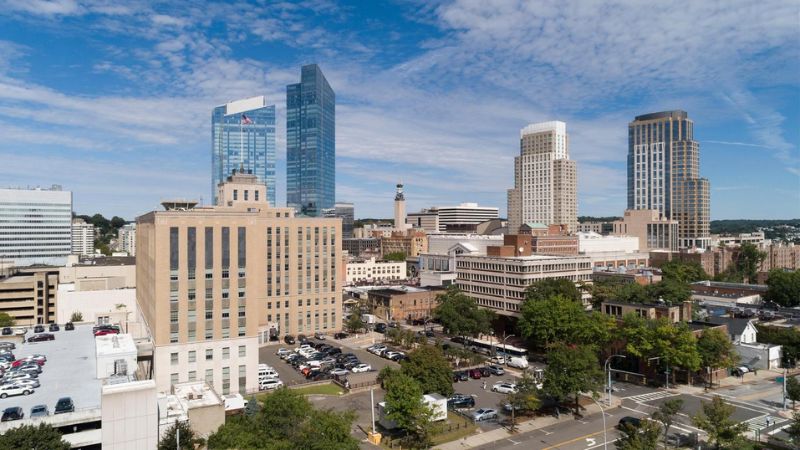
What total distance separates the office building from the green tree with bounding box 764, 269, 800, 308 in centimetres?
20456

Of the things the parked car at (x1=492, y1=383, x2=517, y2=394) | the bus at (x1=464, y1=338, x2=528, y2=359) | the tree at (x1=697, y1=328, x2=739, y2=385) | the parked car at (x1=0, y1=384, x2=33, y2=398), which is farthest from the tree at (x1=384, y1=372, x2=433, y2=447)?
the tree at (x1=697, y1=328, x2=739, y2=385)

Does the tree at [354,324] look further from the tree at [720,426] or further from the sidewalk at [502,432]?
the tree at [720,426]

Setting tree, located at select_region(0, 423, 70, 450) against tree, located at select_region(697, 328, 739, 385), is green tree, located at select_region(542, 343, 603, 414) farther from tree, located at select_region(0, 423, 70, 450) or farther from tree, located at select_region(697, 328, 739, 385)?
tree, located at select_region(0, 423, 70, 450)

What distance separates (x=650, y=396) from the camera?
61062 millimetres

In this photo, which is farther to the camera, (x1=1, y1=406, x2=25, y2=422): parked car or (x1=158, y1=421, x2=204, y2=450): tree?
(x1=1, y1=406, x2=25, y2=422): parked car

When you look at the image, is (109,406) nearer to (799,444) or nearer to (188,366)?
(188,366)

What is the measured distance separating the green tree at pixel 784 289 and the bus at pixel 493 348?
7142cm

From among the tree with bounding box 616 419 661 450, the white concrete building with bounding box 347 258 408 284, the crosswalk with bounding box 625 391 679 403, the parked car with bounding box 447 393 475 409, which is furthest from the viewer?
the white concrete building with bounding box 347 258 408 284

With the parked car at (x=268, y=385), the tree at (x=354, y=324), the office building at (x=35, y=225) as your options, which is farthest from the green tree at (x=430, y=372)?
the office building at (x=35, y=225)

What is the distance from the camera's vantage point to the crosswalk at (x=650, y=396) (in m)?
59.5

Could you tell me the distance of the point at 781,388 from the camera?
2552 inches

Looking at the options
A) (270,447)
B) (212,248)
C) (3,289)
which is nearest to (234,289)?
(212,248)

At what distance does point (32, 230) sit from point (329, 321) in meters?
139

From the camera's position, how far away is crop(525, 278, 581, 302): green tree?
87688mm
